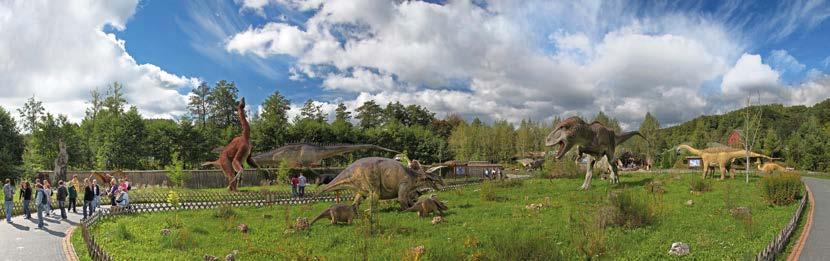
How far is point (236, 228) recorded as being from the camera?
13.4 meters

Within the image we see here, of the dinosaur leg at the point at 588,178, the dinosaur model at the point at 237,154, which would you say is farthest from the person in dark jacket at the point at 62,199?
the dinosaur leg at the point at 588,178

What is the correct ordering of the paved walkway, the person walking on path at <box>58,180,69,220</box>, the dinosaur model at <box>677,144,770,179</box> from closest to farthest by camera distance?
the paved walkway, the person walking on path at <box>58,180,69,220</box>, the dinosaur model at <box>677,144,770,179</box>

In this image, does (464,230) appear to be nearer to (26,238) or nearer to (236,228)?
(236,228)

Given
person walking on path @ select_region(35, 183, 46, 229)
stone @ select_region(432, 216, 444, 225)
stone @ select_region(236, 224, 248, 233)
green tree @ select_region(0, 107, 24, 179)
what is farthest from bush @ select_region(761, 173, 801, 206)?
green tree @ select_region(0, 107, 24, 179)

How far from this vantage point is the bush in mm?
16156

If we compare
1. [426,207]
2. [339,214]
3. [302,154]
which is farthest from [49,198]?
[302,154]

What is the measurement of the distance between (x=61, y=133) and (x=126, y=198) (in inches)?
967

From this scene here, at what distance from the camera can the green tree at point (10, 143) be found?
29672 millimetres

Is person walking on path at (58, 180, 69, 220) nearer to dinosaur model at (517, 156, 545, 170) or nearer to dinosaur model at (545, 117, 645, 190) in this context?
dinosaur model at (545, 117, 645, 190)

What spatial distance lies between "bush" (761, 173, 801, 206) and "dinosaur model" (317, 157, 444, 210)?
12.1m

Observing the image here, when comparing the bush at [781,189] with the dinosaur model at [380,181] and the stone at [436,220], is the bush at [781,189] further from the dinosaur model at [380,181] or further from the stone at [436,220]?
the dinosaur model at [380,181]

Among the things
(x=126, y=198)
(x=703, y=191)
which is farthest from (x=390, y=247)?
(x=703, y=191)

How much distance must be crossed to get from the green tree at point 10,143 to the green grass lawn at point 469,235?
20397 millimetres

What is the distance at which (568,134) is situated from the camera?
20875 millimetres
